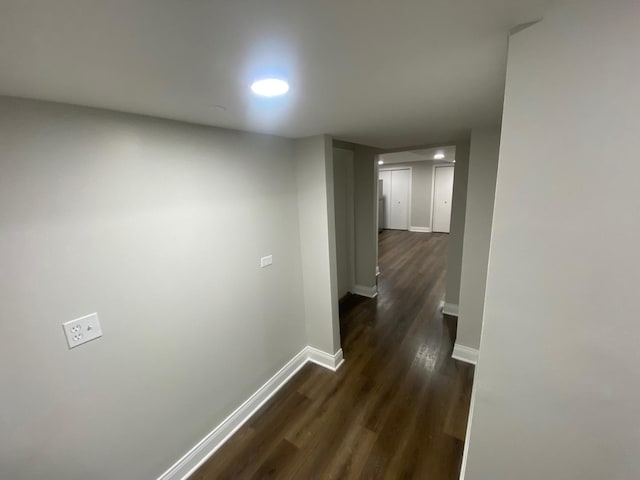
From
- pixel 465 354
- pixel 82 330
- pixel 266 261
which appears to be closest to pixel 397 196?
pixel 465 354

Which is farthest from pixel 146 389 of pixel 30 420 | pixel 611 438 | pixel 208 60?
pixel 611 438

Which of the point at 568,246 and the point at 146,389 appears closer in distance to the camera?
the point at 568,246

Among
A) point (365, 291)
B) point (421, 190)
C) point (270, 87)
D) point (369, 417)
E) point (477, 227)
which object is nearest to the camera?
point (270, 87)

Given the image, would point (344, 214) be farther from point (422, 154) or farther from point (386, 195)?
point (386, 195)

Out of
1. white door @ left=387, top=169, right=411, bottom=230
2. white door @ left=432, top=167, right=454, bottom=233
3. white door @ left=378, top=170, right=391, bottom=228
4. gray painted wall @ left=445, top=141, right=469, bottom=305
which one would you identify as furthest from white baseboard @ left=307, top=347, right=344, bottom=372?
white door @ left=378, top=170, right=391, bottom=228

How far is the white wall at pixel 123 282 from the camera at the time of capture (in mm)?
1024

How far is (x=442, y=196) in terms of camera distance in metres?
7.71

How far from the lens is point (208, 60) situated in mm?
817

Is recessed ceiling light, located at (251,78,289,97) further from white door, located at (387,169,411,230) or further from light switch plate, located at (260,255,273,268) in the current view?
white door, located at (387,169,411,230)

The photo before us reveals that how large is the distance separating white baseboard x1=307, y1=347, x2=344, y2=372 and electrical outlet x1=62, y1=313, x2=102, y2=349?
188cm

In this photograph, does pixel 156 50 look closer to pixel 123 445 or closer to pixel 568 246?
pixel 568 246

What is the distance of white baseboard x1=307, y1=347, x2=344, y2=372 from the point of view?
8.26 feet

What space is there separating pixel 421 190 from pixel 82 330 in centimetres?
829

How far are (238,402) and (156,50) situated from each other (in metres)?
2.23
